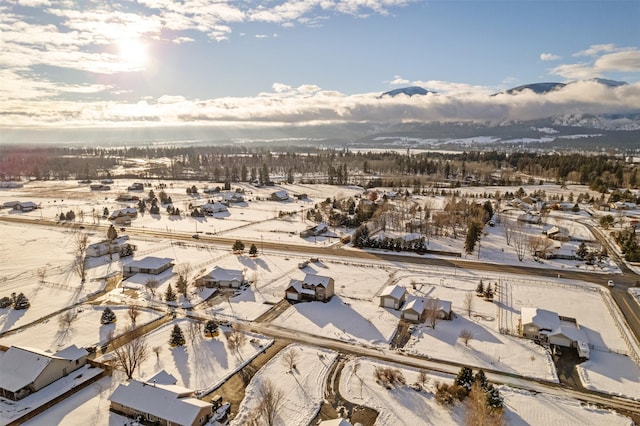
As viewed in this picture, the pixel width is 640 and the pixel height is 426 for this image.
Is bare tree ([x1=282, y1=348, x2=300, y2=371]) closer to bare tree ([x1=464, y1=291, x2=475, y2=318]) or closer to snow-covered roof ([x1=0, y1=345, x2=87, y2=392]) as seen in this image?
snow-covered roof ([x1=0, y1=345, x2=87, y2=392])

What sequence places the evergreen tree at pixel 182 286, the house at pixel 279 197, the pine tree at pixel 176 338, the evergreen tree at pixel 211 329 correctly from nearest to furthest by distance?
the pine tree at pixel 176 338 → the evergreen tree at pixel 211 329 → the evergreen tree at pixel 182 286 → the house at pixel 279 197

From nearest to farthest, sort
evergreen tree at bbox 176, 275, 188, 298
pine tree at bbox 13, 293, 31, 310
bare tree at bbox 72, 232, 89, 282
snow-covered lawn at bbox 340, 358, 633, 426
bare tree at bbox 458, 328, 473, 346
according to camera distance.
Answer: snow-covered lawn at bbox 340, 358, 633, 426 → bare tree at bbox 458, 328, 473, 346 → pine tree at bbox 13, 293, 31, 310 → evergreen tree at bbox 176, 275, 188, 298 → bare tree at bbox 72, 232, 89, 282

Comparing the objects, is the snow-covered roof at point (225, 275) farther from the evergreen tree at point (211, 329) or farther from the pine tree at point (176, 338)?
the pine tree at point (176, 338)

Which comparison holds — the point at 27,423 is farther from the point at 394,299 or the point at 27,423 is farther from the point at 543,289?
the point at 543,289

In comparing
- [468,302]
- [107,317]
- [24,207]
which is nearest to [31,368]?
[107,317]

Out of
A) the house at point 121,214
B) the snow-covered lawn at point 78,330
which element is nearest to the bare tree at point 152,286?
the snow-covered lawn at point 78,330

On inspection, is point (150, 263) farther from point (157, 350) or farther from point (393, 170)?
point (393, 170)

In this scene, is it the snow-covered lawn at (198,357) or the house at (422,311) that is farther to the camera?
the house at (422,311)

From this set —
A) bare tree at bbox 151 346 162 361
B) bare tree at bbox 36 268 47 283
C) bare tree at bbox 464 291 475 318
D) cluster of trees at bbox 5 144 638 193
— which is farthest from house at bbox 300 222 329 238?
cluster of trees at bbox 5 144 638 193
